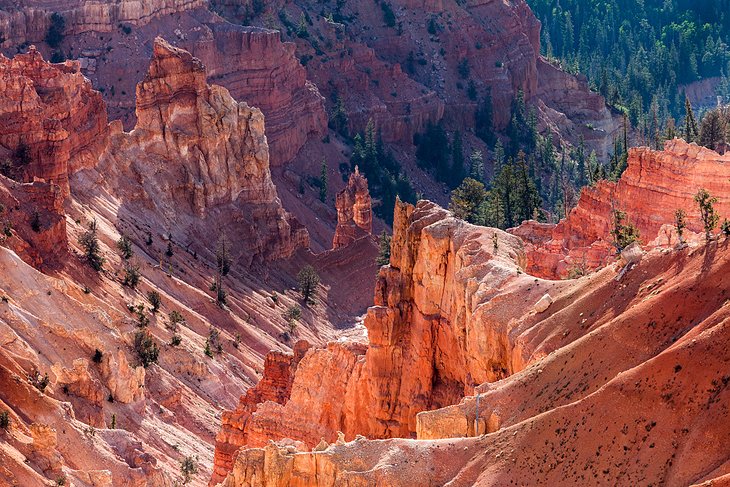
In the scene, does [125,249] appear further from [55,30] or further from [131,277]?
[55,30]

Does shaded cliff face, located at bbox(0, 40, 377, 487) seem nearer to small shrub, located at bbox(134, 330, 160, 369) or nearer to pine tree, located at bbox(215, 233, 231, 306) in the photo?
small shrub, located at bbox(134, 330, 160, 369)

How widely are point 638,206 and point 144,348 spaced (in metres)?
26.9

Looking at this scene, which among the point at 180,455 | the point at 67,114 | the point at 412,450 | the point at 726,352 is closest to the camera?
the point at 726,352

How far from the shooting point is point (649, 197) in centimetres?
9850

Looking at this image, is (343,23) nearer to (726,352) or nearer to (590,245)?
(590,245)

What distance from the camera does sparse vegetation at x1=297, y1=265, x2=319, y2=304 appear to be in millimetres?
124750

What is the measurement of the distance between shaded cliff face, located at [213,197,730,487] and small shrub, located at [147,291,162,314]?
2532 centimetres

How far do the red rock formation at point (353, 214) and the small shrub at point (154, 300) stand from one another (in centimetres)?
3423

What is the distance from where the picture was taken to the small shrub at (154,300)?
333 feet

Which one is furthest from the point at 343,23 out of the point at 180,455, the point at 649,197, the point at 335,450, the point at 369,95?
the point at 335,450

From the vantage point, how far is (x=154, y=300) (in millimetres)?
101875

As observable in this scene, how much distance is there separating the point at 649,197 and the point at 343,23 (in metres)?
85.9

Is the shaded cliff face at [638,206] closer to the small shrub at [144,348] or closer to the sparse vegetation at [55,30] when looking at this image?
the small shrub at [144,348]

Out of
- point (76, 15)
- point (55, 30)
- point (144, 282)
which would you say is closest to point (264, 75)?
point (76, 15)
